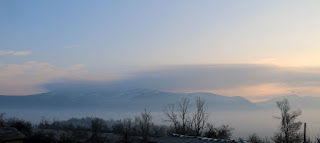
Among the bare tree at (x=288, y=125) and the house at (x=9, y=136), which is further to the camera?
the bare tree at (x=288, y=125)

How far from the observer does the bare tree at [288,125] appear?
2124 inches

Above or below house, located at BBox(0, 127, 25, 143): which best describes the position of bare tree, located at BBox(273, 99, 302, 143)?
below

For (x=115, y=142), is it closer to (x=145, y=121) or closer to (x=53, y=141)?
(x=145, y=121)

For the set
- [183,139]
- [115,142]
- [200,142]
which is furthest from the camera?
[115,142]

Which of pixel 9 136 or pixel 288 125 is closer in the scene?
pixel 9 136

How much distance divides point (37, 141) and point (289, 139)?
49.4 metres

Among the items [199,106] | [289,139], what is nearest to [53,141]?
[199,106]

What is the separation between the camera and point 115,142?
60.4m

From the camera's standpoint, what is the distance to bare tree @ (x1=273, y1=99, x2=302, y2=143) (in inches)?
2124

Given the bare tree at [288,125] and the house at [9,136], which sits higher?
A: the house at [9,136]

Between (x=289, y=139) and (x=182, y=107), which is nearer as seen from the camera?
(x=289, y=139)

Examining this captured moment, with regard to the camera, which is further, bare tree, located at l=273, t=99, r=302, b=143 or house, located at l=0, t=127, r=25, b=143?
bare tree, located at l=273, t=99, r=302, b=143

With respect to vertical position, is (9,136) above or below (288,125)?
above

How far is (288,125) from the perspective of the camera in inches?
2244
